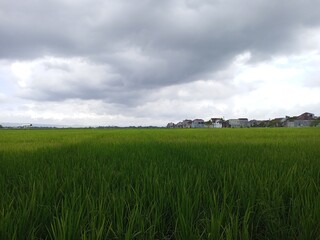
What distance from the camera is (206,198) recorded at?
1.97 m

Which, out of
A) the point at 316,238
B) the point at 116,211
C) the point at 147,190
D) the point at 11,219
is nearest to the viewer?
the point at 316,238

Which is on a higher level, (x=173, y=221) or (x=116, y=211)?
(x=116, y=211)

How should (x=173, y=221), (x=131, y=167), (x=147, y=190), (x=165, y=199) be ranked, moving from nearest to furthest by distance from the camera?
(x=173, y=221) → (x=165, y=199) → (x=147, y=190) → (x=131, y=167)

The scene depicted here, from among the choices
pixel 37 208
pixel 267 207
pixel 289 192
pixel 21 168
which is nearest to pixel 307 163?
pixel 289 192

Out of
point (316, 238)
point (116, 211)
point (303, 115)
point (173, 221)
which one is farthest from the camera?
point (303, 115)

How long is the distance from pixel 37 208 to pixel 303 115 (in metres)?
103

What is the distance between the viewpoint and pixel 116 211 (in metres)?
1.62

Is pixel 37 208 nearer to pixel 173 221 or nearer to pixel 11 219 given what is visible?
pixel 11 219

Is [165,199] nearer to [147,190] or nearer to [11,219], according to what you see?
[147,190]

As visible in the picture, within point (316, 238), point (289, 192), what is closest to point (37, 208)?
point (316, 238)

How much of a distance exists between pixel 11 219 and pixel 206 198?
1266 mm

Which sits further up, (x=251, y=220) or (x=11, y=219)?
(x=11, y=219)

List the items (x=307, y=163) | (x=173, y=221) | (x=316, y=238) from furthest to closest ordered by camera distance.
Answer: (x=307, y=163) → (x=173, y=221) → (x=316, y=238)

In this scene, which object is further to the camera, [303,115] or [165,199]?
[303,115]
